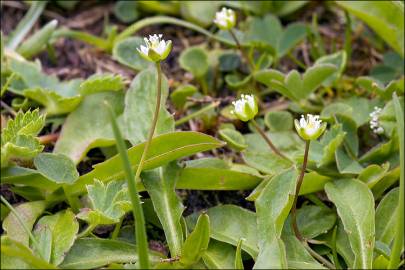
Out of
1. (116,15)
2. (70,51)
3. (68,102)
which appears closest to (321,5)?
(116,15)

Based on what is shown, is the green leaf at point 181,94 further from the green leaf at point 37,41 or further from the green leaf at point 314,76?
the green leaf at point 37,41

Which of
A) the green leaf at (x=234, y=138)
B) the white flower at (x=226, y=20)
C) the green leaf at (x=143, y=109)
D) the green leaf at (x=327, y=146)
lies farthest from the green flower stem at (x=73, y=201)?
the white flower at (x=226, y=20)

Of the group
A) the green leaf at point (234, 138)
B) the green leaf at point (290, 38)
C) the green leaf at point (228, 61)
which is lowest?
the green leaf at point (234, 138)

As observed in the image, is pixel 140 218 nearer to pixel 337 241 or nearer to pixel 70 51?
pixel 337 241

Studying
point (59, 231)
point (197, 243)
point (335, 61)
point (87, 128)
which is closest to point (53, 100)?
point (87, 128)

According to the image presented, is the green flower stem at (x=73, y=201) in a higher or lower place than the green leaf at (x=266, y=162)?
lower

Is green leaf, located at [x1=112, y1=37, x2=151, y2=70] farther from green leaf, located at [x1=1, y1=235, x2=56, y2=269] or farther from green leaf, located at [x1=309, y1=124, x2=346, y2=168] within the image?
green leaf, located at [x1=1, y1=235, x2=56, y2=269]

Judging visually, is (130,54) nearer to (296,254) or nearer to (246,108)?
(246,108)
